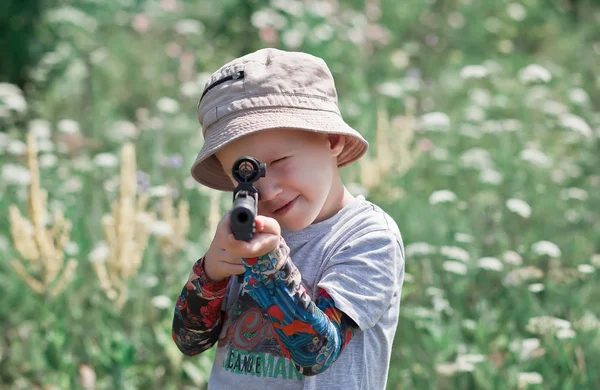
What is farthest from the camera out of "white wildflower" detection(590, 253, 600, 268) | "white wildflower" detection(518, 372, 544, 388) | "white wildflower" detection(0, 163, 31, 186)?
"white wildflower" detection(0, 163, 31, 186)

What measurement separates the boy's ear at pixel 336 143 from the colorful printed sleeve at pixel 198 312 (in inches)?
12.5

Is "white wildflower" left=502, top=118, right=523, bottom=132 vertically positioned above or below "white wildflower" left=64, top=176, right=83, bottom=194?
above

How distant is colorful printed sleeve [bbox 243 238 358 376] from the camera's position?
1.37 metres

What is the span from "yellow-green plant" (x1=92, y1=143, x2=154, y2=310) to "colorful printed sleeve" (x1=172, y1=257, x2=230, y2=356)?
1499mm

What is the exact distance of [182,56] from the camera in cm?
611

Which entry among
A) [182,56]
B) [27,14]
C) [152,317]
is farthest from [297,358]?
[182,56]

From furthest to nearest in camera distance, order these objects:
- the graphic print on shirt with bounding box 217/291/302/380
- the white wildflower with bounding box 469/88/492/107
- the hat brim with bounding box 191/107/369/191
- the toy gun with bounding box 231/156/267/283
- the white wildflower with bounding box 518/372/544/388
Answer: the white wildflower with bounding box 469/88/492/107
the white wildflower with bounding box 518/372/544/388
the graphic print on shirt with bounding box 217/291/302/380
the hat brim with bounding box 191/107/369/191
the toy gun with bounding box 231/156/267/283

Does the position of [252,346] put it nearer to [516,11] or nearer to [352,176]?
[352,176]

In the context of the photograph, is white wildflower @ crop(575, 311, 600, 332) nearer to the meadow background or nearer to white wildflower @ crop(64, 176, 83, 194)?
the meadow background

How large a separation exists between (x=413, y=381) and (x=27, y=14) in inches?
138

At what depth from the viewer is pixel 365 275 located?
5.06 feet

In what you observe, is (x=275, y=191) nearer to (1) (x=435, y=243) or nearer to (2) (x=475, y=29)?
(1) (x=435, y=243)

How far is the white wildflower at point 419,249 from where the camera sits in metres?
3.27

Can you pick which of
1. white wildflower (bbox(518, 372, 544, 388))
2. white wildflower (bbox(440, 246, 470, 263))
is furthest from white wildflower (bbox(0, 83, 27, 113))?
white wildflower (bbox(518, 372, 544, 388))
